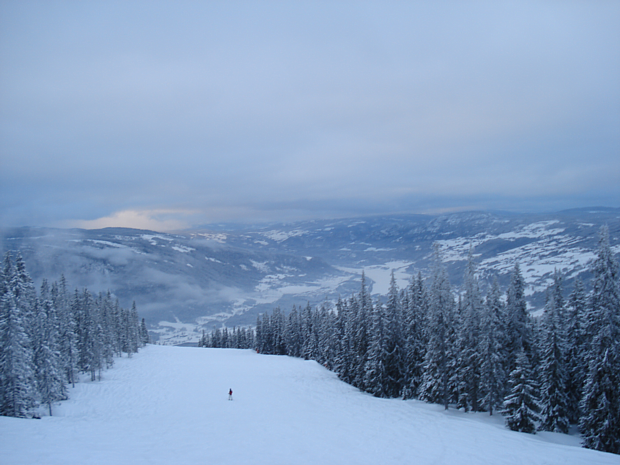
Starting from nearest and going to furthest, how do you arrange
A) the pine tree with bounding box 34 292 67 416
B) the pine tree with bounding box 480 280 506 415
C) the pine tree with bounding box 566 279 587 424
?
the pine tree with bounding box 480 280 506 415, the pine tree with bounding box 566 279 587 424, the pine tree with bounding box 34 292 67 416

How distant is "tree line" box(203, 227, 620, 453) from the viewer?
23.5 metres

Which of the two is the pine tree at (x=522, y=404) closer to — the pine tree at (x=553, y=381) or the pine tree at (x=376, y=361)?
the pine tree at (x=553, y=381)

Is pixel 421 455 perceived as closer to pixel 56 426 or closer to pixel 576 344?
pixel 576 344

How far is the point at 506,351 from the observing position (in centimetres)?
2992

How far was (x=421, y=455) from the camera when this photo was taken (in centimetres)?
1878

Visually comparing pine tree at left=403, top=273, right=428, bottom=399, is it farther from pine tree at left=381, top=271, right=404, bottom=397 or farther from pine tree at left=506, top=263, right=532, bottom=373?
pine tree at left=506, top=263, right=532, bottom=373

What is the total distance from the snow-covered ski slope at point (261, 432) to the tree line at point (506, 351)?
2.29 meters

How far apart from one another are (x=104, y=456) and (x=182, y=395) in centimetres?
2141

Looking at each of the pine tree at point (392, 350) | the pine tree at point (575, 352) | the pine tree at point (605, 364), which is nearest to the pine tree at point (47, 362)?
the pine tree at point (392, 350)

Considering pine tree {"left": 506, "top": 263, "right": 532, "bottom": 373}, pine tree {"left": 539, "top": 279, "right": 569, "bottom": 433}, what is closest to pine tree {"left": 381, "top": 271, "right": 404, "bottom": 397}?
pine tree {"left": 506, "top": 263, "right": 532, "bottom": 373}

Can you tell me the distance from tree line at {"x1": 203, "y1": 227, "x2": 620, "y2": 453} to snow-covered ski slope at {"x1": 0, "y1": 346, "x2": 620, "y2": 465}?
229cm

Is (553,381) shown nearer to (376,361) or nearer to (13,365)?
(376,361)

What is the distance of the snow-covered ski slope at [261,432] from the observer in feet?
58.4

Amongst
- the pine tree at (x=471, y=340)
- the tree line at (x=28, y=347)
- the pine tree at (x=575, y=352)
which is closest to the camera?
the tree line at (x=28, y=347)
